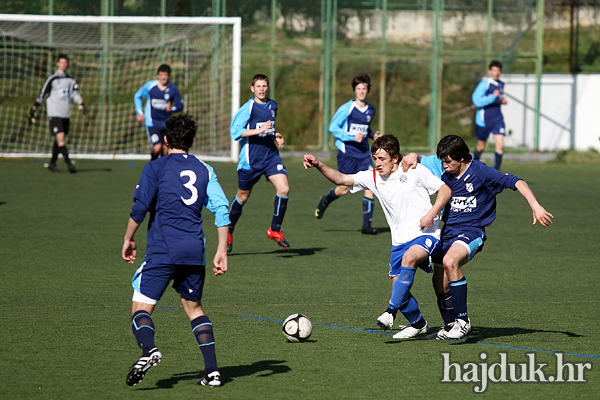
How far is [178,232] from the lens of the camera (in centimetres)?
449

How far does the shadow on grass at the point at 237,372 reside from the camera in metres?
4.61

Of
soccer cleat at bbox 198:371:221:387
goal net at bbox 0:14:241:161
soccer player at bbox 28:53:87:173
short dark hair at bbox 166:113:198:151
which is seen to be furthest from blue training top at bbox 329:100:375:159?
goal net at bbox 0:14:241:161

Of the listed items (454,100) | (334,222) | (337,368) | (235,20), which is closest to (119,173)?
(235,20)

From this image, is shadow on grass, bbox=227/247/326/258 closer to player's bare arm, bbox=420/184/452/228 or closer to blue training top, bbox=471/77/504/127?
player's bare arm, bbox=420/184/452/228

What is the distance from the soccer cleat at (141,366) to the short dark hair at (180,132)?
1192 mm

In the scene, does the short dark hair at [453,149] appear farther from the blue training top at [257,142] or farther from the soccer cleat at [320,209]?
the soccer cleat at [320,209]

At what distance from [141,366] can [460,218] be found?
263cm

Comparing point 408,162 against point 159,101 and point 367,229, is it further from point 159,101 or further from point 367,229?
point 159,101

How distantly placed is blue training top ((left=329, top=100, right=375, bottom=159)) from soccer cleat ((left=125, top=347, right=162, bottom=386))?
22.7ft

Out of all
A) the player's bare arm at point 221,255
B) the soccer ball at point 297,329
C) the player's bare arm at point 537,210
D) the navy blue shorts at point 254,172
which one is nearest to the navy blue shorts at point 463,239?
the player's bare arm at point 537,210

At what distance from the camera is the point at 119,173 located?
55.6 feet

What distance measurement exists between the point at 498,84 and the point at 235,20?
20.9 feet

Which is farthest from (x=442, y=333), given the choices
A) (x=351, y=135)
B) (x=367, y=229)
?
(x=351, y=135)

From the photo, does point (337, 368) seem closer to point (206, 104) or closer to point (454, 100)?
point (206, 104)
